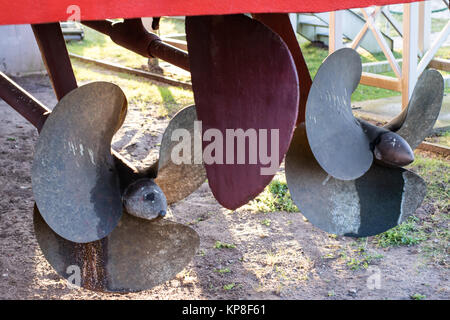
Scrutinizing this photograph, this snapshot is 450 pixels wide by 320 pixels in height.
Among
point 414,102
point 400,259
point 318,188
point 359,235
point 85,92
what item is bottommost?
point 400,259

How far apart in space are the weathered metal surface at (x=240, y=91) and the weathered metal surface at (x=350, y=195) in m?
0.33

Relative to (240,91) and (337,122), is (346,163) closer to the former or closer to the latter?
(337,122)

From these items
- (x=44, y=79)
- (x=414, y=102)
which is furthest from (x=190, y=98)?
(x=414, y=102)

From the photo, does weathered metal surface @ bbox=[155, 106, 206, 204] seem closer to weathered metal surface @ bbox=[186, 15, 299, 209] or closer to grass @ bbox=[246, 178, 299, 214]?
weathered metal surface @ bbox=[186, 15, 299, 209]

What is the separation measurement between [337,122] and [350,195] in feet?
1.06

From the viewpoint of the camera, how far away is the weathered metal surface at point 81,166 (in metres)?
2.24

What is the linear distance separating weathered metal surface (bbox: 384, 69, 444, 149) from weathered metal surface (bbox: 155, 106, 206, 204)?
2.86 ft

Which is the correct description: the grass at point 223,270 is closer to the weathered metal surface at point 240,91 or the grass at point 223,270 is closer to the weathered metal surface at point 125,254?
the weathered metal surface at point 125,254

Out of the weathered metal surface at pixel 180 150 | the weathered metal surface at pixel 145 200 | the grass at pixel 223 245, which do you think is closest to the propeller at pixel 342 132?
the weathered metal surface at pixel 180 150

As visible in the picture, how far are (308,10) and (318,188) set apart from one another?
0.84 meters

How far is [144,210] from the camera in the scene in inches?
93.0

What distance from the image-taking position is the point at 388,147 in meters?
2.52

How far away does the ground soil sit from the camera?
3.18 metres

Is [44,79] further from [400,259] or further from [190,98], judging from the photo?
[400,259]
